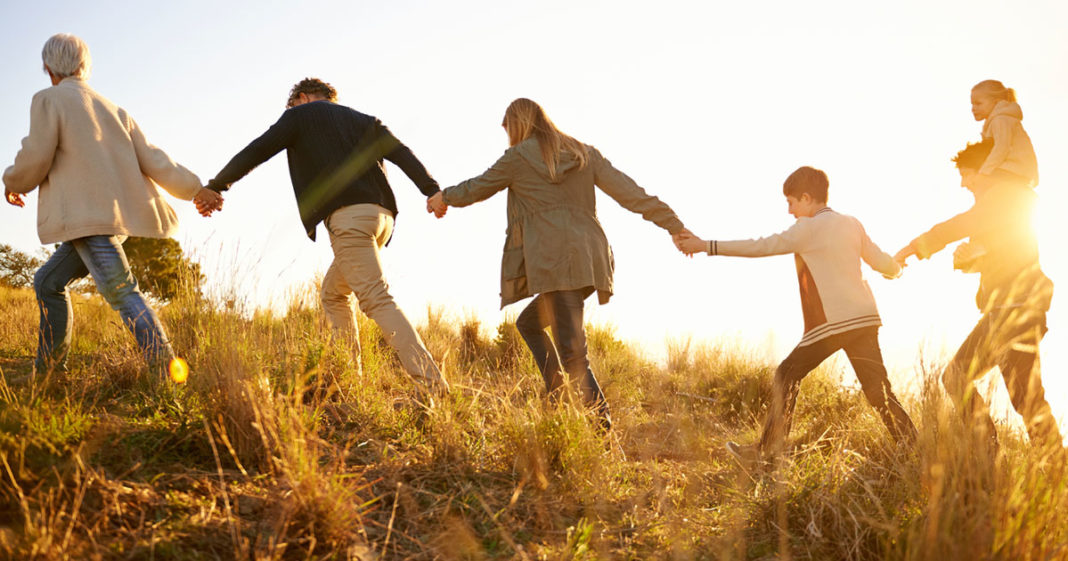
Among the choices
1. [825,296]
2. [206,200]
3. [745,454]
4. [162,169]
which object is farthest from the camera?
[206,200]

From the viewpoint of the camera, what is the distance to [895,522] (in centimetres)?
258

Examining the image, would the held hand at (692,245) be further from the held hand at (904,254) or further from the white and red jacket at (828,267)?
the held hand at (904,254)

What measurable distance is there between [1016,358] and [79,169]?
17.9ft

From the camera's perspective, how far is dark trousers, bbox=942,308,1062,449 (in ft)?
11.1

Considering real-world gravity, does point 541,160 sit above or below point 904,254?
above

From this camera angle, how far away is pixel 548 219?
13.0 ft

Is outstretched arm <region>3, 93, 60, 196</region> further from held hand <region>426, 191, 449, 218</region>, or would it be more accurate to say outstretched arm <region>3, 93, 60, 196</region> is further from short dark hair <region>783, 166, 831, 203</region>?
short dark hair <region>783, 166, 831, 203</region>

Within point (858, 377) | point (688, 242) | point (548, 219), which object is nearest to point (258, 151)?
point (548, 219)

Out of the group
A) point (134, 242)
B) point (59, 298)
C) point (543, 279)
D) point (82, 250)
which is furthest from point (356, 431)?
point (134, 242)

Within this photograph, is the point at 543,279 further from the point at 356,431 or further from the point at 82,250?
the point at 82,250

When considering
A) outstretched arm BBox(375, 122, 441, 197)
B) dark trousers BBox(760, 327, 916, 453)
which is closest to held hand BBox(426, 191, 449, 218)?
outstretched arm BBox(375, 122, 441, 197)

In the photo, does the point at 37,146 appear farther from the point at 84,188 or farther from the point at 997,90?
the point at 997,90

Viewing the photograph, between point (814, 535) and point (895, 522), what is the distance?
1.07 ft

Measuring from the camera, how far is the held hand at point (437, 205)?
14.8 ft
